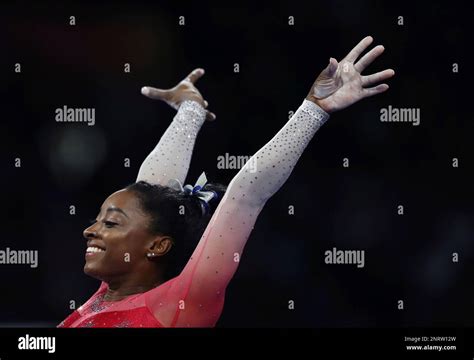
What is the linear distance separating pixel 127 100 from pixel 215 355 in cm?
146

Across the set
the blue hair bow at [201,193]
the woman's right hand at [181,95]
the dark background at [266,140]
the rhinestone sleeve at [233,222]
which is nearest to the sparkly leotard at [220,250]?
the rhinestone sleeve at [233,222]

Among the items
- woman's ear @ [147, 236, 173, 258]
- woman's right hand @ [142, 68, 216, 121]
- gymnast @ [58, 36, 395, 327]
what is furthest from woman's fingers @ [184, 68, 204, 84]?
woman's ear @ [147, 236, 173, 258]

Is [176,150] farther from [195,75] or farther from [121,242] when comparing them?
[121,242]

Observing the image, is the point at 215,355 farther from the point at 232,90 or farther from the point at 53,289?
the point at 232,90

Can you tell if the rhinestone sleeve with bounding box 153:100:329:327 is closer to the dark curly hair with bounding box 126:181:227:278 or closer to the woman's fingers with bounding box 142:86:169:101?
the dark curly hair with bounding box 126:181:227:278

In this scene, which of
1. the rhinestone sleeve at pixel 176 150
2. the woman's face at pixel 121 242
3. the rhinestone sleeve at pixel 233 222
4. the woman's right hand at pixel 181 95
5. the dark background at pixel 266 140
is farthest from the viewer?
the dark background at pixel 266 140

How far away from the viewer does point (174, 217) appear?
3.65 metres

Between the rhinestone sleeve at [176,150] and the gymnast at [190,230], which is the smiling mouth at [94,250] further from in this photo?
the rhinestone sleeve at [176,150]

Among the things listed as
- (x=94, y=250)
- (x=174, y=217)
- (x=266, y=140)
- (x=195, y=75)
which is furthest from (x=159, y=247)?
(x=266, y=140)

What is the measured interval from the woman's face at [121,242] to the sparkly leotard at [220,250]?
0.13 metres

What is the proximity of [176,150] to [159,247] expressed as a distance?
1.98 ft

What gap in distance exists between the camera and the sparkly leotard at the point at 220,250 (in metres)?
3.43

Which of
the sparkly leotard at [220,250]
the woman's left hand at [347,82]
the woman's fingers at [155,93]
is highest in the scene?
the woman's fingers at [155,93]

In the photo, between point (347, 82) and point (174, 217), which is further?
point (174, 217)
